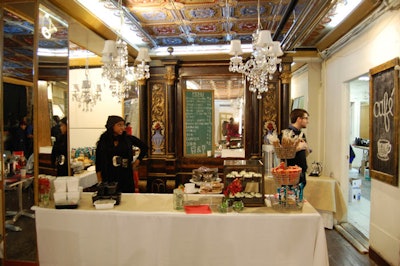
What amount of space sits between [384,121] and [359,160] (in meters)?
6.73

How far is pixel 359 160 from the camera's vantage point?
8.91 metres

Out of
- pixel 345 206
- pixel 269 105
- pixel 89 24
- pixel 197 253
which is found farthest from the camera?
pixel 269 105

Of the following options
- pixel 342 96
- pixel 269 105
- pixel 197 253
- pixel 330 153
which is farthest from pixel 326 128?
pixel 197 253

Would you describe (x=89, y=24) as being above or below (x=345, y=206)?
above

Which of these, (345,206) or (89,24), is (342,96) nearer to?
(345,206)

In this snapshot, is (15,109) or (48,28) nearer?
(15,109)

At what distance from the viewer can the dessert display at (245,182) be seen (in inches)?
89.6

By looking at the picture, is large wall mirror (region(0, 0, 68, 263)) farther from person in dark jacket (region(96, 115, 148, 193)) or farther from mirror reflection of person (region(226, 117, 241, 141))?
mirror reflection of person (region(226, 117, 241, 141))

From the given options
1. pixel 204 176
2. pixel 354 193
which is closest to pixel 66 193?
pixel 204 176

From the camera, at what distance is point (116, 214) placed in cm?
215

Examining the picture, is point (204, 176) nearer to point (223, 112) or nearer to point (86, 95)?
point (223, 112)

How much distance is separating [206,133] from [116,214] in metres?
3.07

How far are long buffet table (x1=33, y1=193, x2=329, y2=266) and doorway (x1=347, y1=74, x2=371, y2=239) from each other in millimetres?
2889

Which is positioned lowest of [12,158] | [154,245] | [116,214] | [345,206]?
[345,206]
